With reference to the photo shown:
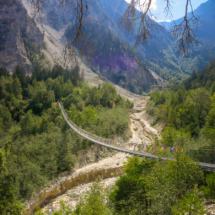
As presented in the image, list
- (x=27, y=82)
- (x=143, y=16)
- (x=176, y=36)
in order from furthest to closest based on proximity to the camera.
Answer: (x=27, y=82), (x=176, y=36), (x=143, y=16)

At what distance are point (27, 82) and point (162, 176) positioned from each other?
4102 centimetres

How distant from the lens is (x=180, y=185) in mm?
6402

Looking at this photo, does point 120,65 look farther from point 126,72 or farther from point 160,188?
point 160,188

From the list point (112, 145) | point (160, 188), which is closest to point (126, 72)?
point (112, 145)

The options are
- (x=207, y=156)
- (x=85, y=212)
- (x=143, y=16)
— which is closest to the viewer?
(x=143, y=16)

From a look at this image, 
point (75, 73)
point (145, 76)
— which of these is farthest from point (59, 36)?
point (75, 73)

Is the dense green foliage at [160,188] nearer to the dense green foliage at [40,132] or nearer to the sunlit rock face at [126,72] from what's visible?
the dense green foliage at [40,132]

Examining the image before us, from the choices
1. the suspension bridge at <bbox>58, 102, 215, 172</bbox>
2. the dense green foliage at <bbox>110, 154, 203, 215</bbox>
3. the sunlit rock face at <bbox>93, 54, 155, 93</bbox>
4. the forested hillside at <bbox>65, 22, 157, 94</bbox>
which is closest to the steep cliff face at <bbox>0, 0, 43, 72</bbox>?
the suspension bridge at <bbox>58, 102, 215, 172</bbox>

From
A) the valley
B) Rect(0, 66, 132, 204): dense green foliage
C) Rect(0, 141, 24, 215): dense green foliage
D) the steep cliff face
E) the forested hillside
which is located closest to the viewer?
the valley

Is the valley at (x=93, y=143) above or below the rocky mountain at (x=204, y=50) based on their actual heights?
below

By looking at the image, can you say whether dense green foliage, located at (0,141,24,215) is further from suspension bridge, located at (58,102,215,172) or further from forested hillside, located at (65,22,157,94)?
forested hillside, located at (65,22,157,94)

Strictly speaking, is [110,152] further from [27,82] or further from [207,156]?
[27,82]

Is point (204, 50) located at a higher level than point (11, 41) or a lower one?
higher

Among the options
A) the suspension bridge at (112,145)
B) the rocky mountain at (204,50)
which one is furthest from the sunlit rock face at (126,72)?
the suspension bridge at (112,145)
